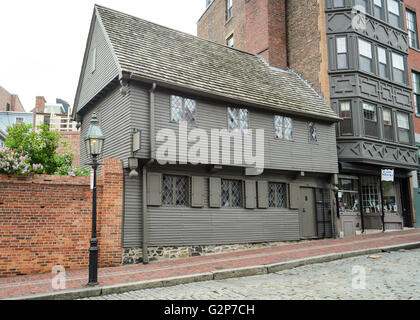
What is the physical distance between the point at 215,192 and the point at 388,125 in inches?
438

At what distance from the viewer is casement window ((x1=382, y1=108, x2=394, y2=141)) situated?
19.2 metres

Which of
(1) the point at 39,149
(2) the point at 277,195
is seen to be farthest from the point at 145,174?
(2) the point at 277,195

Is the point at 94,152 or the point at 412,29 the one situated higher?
the point at 412,29

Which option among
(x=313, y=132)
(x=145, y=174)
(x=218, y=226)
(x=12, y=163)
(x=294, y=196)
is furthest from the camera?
(x=313, y=132)

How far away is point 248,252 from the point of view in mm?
13352

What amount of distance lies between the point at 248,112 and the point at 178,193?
14.7ft

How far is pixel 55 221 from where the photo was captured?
10.4m

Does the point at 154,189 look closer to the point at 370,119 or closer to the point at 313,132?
the point at 313,132

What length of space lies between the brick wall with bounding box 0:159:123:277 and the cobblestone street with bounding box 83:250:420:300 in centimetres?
333

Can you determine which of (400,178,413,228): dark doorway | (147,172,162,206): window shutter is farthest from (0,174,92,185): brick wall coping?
(400,178,413,228): dark doorway

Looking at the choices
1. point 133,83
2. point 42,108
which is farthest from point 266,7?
point 42,108

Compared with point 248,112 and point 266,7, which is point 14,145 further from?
point 266,7

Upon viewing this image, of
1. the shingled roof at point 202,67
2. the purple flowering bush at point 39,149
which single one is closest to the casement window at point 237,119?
the shingled roof at point 202,67

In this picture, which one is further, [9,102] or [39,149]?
[9,102]
